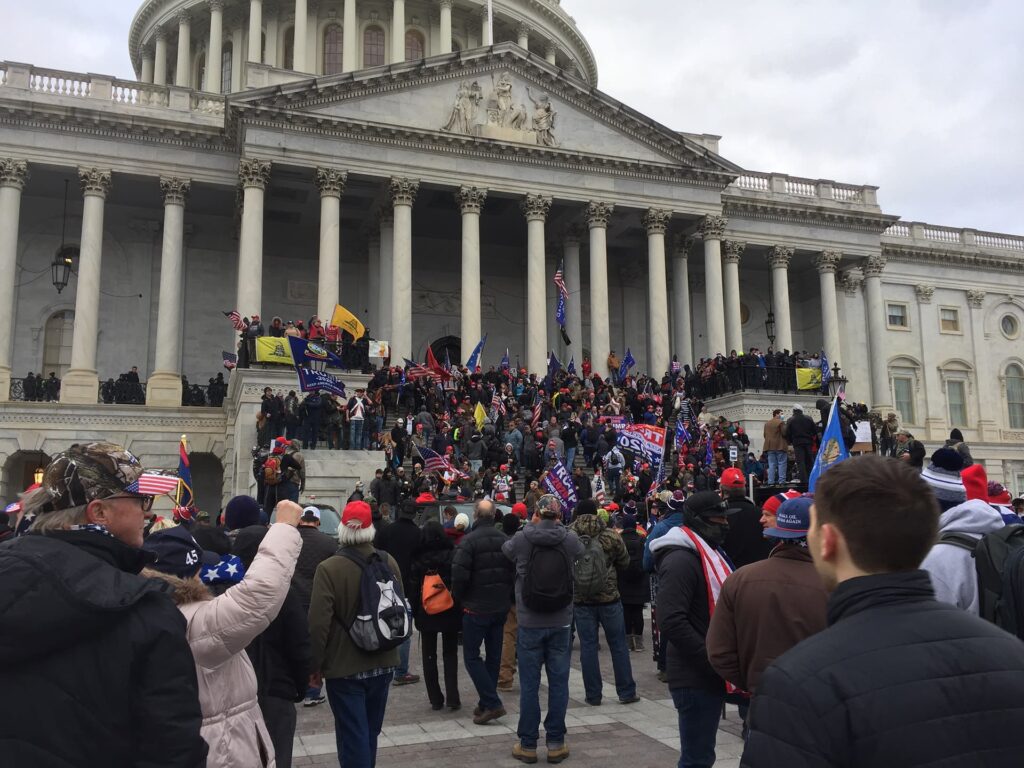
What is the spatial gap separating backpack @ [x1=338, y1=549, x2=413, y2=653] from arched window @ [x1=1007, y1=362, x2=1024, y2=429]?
49.8 metres

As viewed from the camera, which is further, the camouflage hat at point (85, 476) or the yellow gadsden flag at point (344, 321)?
the yellow gadsden flag at point (344, 321)

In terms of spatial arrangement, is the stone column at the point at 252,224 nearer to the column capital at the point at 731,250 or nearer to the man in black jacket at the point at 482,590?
the column capital at the point at 731,250

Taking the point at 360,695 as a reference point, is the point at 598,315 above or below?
above

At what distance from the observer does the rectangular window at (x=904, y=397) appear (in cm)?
4634

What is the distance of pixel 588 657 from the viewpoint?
379 inches

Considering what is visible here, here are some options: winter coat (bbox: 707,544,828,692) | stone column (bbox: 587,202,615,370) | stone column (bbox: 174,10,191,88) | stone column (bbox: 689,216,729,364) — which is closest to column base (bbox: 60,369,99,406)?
stone column (bbox: 587,202,615,370)

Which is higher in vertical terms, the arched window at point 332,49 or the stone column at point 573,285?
the arched window at point 332,49

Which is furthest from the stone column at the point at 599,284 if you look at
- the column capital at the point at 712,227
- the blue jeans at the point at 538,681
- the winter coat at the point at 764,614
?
the winter coat at the point at 764,614

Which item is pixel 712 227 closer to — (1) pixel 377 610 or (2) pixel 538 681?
(2) pixel 538 681

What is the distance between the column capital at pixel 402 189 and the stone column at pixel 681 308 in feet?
40.4

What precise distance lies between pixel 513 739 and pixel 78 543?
6.19 meters

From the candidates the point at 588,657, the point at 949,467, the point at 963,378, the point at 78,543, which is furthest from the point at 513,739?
the point at 963,378

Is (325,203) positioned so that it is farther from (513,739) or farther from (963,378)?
(963,378)

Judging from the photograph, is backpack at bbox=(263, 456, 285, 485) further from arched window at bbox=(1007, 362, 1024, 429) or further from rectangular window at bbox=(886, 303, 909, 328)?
arched window at bbox=(1007, 362, 1024, 429)
